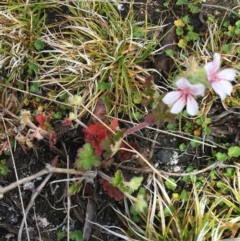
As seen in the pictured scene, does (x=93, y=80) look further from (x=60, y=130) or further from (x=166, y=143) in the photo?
(x=166, y=143)

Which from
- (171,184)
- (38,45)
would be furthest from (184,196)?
(38,45)

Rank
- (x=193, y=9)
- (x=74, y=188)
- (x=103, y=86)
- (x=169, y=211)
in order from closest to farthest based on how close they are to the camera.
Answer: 1. (x=74, y=188)
2. (x=169, y=211)
3. (x=103, y=86)
4. (x=193, y=9)

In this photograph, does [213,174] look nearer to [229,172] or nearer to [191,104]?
[229,172]

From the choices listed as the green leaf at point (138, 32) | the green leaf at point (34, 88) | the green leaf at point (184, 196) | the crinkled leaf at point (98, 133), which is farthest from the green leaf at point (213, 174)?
the green leaf at point (34, 88)

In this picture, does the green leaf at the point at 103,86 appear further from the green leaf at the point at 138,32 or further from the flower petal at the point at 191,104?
the flower petal at the point at 191,104

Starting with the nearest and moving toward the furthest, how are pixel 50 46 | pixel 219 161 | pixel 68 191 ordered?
1. pixel 68 191
2. pixel 219 161
3. pixel 50 46

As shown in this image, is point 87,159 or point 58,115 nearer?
point 87,159

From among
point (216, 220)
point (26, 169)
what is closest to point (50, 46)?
point (26, 169)

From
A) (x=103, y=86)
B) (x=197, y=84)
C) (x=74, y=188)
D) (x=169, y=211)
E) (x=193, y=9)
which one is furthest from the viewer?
(x=193, y=9)
